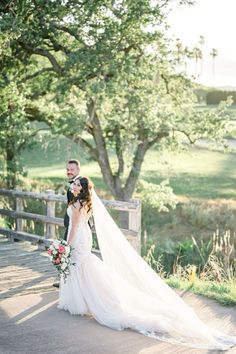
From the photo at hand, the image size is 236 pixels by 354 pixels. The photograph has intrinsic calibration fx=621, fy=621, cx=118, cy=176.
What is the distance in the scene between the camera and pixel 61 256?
905 cm

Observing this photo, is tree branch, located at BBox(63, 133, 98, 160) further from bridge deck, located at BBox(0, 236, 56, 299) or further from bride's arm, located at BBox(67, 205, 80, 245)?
bride's arm, located at BBox(67, 205, 80, 245)

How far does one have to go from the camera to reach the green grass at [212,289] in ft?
32.0

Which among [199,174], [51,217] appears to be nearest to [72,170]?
[51,217]

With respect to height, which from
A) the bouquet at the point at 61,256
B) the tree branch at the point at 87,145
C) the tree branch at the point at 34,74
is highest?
the tree branch at the point at 34,74

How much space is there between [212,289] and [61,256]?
9.37 ft

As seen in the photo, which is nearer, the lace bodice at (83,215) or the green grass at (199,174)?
the lace bodice at (83,215)

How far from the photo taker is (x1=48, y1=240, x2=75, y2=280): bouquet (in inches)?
356

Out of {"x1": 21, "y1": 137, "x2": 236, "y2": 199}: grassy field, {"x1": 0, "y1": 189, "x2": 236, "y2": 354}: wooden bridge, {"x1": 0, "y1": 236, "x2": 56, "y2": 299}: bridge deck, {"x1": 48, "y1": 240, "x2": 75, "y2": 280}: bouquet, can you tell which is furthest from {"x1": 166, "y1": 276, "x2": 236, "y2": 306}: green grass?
{"x1": 21, "y1": 137, "x2": 236, "y2": 199}: grassy field

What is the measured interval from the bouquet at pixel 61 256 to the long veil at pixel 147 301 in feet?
1.97

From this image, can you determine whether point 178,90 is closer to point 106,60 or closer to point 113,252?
point 106,60

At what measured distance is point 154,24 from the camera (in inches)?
780

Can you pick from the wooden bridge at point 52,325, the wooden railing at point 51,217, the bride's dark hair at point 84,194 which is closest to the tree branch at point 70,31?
the wooden railing at point 51,217

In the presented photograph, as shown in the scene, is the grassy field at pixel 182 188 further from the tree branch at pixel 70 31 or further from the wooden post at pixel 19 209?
the wooden post at pixel 19 209

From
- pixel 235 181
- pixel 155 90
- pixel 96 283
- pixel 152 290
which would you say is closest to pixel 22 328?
pixel 96 283
